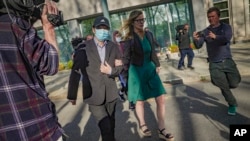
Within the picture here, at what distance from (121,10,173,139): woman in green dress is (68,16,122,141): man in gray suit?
642 mm

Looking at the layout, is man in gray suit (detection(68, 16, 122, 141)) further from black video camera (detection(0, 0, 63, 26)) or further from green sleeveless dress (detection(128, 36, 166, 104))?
black video camera (detection(0, 0, 63, 26))

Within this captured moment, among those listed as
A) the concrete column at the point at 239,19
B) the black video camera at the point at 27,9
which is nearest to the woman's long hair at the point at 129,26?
the black video camera at the point at 27,9

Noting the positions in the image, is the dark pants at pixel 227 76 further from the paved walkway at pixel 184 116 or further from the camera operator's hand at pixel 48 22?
the camera operator's hand at pixel 48 22

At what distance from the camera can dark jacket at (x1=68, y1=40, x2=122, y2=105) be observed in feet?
10.7

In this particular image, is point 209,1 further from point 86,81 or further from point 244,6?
point 86,81

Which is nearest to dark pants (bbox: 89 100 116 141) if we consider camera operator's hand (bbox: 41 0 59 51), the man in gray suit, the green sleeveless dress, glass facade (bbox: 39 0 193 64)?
the man in gray suit

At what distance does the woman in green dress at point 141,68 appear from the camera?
3918 mm

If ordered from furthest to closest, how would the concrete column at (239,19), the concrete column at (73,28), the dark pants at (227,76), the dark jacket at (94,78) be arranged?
the concrete column at (73,28), the concrete column at (239,19), the dark pants at (227,76), the dark jacket at (94,78)

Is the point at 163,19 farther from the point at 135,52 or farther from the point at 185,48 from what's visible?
the point at 135,52

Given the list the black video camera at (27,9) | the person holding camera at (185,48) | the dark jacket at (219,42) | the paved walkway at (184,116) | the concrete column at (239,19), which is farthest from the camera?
the concrete column at (239,19)

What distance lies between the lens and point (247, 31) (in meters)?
14.2

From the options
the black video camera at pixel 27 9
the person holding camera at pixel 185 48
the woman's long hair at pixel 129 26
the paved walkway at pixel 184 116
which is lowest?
the paved walkway at pixel 184 116

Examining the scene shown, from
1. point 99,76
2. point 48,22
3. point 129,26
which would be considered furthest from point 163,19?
point 48,22

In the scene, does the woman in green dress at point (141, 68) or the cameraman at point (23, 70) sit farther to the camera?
the woman in green dress at point (141, 68)
